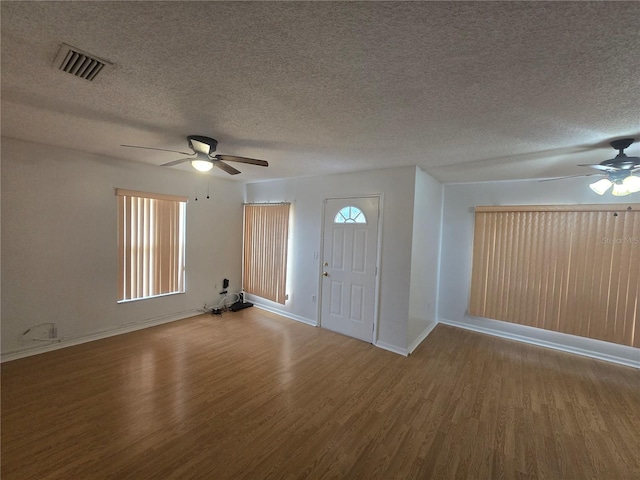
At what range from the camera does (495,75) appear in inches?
57.6

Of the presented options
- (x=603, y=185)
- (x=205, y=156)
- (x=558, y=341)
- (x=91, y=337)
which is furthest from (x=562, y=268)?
(x=91, y=337)

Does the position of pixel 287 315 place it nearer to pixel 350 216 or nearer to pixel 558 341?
pixel 350 216

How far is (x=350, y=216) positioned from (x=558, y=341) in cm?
350

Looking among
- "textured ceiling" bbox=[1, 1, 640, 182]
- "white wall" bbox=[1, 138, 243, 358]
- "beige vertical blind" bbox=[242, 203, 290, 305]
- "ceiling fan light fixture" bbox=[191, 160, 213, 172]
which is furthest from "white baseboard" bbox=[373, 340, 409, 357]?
"white wall" bbox=[1, 138, 243, 358]

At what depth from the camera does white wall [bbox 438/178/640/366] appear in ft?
12.0

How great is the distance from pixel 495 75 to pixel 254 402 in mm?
3056

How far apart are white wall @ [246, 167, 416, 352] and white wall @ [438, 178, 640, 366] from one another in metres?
1.64

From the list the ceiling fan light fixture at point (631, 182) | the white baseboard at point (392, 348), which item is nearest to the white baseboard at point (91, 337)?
the white baseboard at point (392, 348)

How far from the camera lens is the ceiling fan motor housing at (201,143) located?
2613 mm

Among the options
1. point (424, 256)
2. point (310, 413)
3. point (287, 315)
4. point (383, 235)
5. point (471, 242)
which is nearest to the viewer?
point (310, 413)

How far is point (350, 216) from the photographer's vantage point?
411 cm

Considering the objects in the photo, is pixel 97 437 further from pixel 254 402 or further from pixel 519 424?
pixel 519 424

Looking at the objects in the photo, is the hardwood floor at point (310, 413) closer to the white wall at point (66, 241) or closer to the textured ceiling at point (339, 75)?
the white wall at point (66, 241)

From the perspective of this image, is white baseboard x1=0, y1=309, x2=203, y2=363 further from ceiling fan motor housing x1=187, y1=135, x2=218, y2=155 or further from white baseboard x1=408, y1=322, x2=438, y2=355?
white baseboard x1=408, y1=322, x2=438, y2=355
